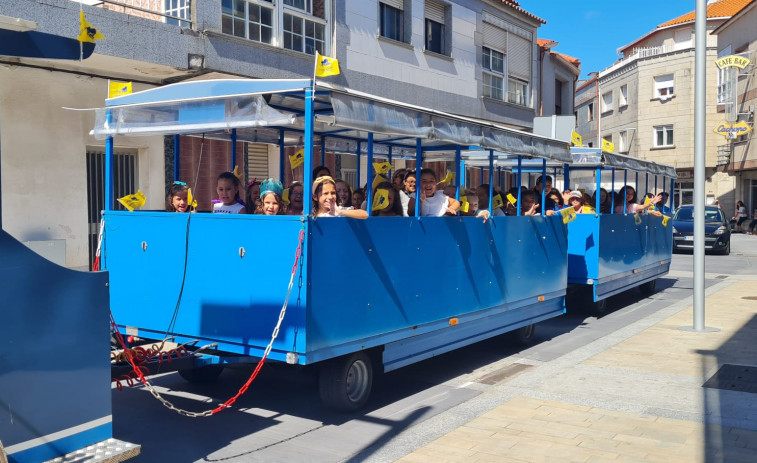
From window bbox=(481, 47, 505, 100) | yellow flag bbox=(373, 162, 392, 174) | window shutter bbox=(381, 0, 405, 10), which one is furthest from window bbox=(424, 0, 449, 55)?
yellow flag bbox=(373, 162, 392, 174)

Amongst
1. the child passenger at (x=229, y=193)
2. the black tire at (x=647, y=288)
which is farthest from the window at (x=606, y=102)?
the child passenger at (x=229, y=193)

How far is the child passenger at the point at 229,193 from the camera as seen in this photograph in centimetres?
691

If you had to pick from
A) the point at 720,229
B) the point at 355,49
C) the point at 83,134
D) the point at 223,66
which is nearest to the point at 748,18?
the point at 720,229

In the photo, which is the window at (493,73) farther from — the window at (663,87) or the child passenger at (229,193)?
the window at (663,87)

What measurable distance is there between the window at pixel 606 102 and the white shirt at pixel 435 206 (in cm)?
4489

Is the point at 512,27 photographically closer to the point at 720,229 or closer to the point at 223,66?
the point at 720,229

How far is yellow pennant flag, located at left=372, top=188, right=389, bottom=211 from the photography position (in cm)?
631

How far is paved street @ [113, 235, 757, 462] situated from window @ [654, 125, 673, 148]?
3759 cm

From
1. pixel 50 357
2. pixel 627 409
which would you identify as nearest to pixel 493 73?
pixel 627 409

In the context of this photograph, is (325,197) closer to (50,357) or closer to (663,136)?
(50,357)

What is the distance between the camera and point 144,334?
20.3 ft

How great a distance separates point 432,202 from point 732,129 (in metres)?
36.5

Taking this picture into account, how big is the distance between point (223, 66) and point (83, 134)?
8.56 feet

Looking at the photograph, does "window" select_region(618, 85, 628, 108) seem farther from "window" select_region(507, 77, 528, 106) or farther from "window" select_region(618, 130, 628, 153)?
"window" select_region(507, 77, 528, 106)
